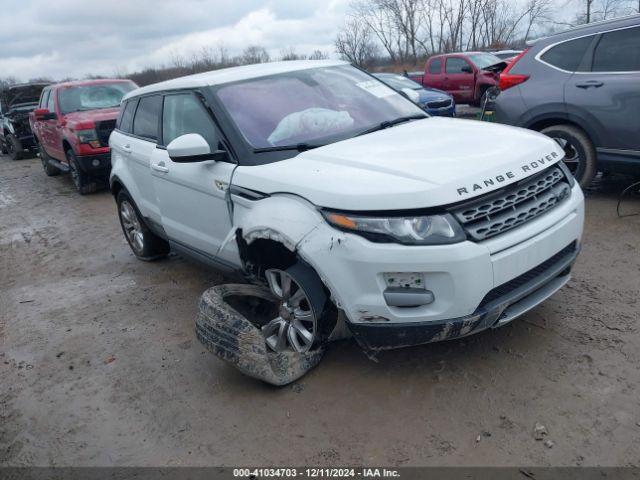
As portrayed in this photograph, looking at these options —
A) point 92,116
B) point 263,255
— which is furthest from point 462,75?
point 263,255

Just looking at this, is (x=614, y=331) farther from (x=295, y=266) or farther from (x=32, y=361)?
(x=32, y=361)

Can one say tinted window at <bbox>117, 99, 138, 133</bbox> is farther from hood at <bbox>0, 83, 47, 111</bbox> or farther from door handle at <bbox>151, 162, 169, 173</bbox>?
hood at <bbox>0, 83, 47, 111</bbox>

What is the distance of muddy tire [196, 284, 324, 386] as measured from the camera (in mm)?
3037

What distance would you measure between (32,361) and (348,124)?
110 inches

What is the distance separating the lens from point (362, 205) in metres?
2.65

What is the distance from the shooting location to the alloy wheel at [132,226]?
5480 mm

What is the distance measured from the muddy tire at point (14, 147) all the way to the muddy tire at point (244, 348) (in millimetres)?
14424

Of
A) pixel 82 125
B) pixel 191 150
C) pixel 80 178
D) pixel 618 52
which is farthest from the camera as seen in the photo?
pixel 80 178

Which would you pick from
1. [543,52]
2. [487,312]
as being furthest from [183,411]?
[543,52]

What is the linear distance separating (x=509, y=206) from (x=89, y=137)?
7.89 meters

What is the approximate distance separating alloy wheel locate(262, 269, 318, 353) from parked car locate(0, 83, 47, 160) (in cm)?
1404

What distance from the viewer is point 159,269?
545cm

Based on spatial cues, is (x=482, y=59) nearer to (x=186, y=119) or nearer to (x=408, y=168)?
(x=186, y=119)

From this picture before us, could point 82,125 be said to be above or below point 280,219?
below
